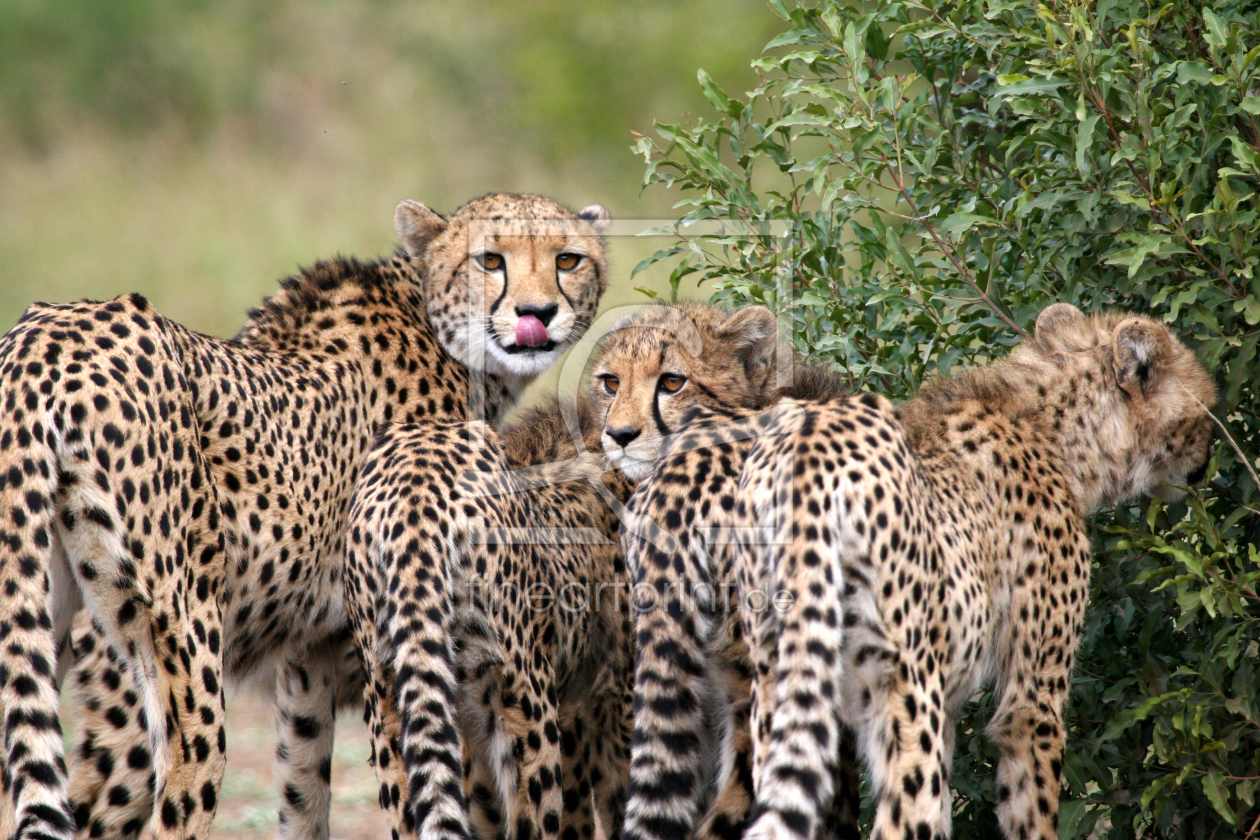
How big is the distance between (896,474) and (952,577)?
0.32 m

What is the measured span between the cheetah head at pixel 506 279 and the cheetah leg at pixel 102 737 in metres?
1.40

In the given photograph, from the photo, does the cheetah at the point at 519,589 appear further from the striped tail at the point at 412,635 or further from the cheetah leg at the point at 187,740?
the cheetah leg at the point at 187,740

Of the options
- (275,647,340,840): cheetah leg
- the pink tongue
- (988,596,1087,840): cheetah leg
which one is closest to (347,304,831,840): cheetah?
the pink tongue

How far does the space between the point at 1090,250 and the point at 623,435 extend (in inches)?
53.3

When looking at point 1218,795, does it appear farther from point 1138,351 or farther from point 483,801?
point 483,801

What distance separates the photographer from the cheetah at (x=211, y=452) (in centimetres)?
325

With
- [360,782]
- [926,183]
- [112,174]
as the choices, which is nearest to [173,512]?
[926,183]

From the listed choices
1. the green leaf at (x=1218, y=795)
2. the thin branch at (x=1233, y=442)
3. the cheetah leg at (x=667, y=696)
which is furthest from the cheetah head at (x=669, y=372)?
the green leaf at (x=1218, y=795)

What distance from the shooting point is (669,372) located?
4.01 meters

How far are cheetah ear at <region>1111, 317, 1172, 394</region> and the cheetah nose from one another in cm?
130

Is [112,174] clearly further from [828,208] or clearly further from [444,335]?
[828,208]

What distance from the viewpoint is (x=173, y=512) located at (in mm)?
3547

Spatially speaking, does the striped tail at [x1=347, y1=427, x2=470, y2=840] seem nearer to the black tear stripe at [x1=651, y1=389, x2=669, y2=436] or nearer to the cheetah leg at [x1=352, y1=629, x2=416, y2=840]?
the cheetah leg at [x1=352, y1=629, x2=416, y2=840]

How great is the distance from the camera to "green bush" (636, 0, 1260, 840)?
3.48m
